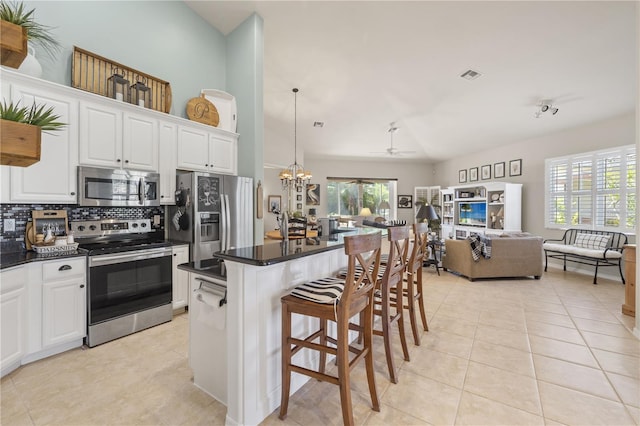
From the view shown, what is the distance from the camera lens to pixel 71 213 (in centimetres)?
270

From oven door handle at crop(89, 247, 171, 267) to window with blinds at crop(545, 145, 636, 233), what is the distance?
22.8 ft

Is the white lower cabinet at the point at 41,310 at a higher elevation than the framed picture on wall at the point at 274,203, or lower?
lower

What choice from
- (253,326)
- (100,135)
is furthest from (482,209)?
(100,135)

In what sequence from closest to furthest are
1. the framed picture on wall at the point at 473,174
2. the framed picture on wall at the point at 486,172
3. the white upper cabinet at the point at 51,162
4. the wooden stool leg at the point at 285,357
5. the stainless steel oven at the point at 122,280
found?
the wooden stool leg at the point at 285,357 < the white upper cabinet at the point at 51,162 < the stainless steel oven at the point at 122,280 < the framed picture on wall at the point at 486,172 < the framed picture on wall at the point at 473,174

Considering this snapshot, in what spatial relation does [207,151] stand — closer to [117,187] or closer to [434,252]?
[117,187]

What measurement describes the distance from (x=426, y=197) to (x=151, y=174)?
8.25m

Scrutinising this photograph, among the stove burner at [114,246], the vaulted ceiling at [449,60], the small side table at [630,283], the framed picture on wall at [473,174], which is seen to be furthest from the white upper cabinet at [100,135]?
the framed picture on wall at [473,174]

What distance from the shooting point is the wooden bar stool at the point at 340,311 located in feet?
4.86

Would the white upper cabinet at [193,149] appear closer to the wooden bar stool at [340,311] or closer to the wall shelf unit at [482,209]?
the wooden bar stool at [340,311]

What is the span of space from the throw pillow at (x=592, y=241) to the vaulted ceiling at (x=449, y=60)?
2.11 meters

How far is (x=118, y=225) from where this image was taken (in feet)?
9.89

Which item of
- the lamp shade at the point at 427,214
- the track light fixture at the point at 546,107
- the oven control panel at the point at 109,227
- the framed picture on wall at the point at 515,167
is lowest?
the oven control panel at the point at 109,227

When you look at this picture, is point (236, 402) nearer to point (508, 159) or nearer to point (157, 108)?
point (157, 108)

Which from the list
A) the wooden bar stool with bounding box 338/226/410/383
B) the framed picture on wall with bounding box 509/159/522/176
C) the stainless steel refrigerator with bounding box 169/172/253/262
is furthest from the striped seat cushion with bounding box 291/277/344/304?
the framed picture on wall with bounding box 509/159/522/176
